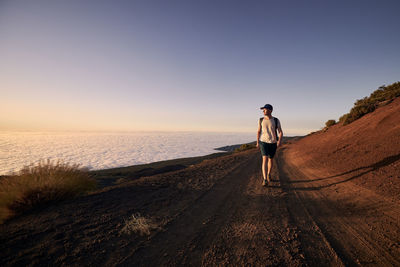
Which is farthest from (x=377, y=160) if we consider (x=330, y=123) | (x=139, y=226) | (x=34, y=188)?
(x=330, y=123)

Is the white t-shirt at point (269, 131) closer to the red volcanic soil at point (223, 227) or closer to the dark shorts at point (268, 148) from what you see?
the dark shorts at point (268, 148)

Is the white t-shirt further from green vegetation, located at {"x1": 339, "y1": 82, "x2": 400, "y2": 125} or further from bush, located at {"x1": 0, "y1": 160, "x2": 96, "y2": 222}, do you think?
green vegetation, located at {"x1": 339, "y1": 82, "x2": 400, "y2": 125}

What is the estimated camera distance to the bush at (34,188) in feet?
10.7

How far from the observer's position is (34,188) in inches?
141

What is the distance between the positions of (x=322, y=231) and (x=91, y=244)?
3.29 metres

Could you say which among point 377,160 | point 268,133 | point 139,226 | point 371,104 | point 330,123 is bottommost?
point 139,226

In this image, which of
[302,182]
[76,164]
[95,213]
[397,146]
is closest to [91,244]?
[95,213]

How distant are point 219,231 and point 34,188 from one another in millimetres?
4032

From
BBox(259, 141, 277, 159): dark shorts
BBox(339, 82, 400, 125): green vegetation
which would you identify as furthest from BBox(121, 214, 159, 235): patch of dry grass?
BBox(339, 82, 400, 125): green vegetation

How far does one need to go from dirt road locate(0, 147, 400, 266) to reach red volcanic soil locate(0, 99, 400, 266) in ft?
0.04

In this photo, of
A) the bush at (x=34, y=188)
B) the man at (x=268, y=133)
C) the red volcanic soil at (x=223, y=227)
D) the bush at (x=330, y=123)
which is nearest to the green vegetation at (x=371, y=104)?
the bush at (x=330, y=123)

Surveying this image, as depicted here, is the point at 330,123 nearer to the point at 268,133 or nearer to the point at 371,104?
the point at 371,104

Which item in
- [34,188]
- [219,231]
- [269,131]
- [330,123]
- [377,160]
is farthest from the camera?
[330,123]

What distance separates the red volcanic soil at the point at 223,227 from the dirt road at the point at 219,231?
0.01 meters
